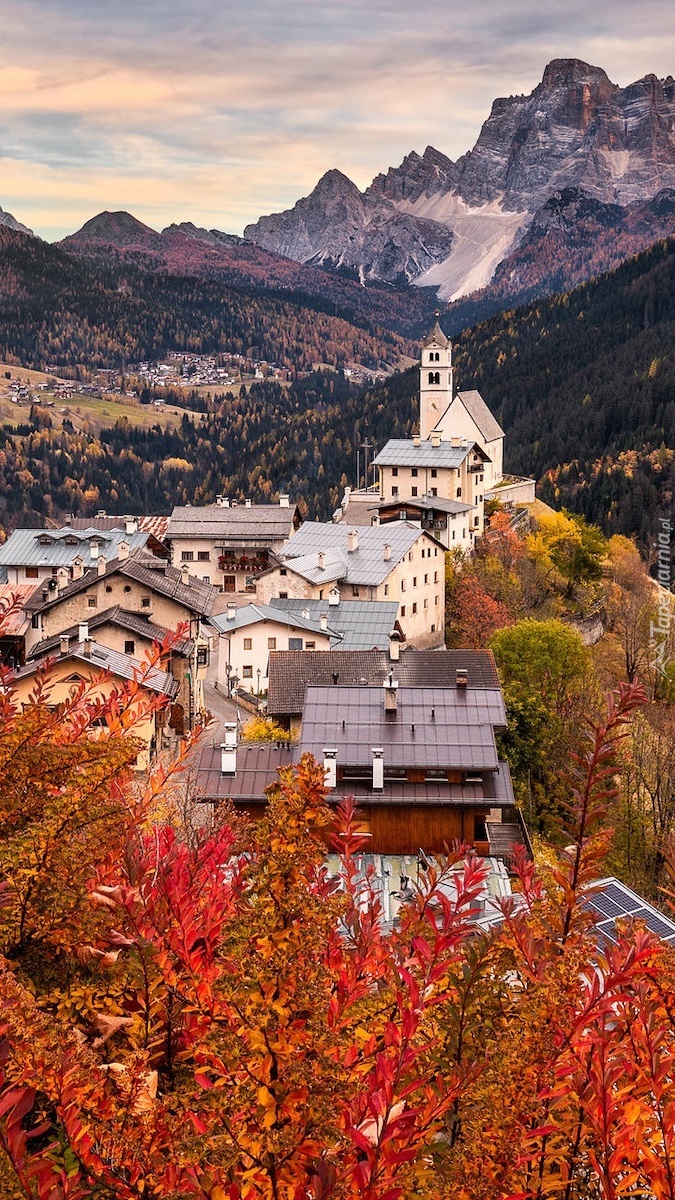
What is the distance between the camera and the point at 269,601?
2913 inches

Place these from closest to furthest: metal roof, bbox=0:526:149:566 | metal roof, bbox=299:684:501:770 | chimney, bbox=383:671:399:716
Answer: metal roof, bbox=299:684:501:770 → chimney, bbox=383:671:399:716 → metal roof, bbox=0:526:149:566

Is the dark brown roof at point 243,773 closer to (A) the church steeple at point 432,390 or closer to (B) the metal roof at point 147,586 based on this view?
(B) the metal roof at point 147,586

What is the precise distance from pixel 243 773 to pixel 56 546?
51.6m

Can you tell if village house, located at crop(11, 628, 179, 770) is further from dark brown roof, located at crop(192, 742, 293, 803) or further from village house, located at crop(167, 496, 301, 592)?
village house, located at crop(167, 496, 301, 592)

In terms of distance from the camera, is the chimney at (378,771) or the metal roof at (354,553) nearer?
the chimney at (378,771)

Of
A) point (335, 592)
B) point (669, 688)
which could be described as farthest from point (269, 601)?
point (669, 688)

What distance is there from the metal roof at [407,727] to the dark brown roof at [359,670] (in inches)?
389

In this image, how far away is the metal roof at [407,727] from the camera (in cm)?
3766

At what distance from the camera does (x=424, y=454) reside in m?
97.7

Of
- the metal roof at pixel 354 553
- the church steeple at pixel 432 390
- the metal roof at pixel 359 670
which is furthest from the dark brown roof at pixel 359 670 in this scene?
the church steeple at pixel 432 390

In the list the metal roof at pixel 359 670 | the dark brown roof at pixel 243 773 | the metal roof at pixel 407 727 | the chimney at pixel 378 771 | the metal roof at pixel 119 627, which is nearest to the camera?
the chimney at pixel 378 771

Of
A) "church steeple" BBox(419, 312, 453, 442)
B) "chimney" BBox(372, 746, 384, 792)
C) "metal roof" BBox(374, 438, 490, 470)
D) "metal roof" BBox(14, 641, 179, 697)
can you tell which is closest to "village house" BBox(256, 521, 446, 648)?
"metal roof" BBox(374, 438, 490, 470)

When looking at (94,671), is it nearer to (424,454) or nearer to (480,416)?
(424,454)

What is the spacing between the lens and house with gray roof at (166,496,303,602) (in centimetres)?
9206
